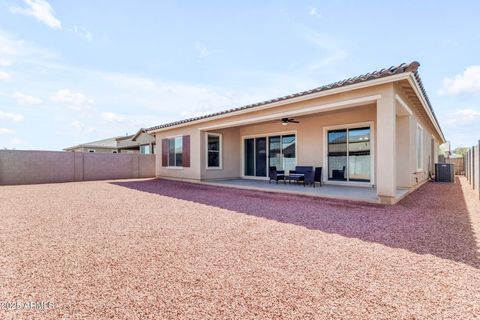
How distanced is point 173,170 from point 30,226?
30.3ft

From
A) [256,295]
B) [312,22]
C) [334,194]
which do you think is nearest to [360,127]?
[334,194]

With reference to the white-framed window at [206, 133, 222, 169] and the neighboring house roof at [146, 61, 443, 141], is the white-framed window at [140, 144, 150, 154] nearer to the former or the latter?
the white-framed window at [206, 133, 222, 169]

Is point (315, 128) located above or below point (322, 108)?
below

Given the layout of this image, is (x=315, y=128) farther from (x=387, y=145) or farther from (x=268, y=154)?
(x=387, y=145)

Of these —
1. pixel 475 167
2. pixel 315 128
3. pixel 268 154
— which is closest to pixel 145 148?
pixel 268 154

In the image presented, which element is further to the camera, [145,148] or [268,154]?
[145,148]

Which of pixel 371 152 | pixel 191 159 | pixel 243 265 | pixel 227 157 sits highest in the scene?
pixel 371 152

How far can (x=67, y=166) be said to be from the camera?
48.0 ft

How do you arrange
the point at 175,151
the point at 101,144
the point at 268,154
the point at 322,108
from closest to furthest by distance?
the point at 322,108 < the point at 268,154 < the point at 175,151 < the point at 101,144

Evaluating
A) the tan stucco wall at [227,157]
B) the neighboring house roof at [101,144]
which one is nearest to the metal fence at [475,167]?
the tan stucco wall at [227,157]

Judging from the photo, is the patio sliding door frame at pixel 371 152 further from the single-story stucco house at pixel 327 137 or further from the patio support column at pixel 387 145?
the patio support column at pixel 387 145

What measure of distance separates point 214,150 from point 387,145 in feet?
26.7

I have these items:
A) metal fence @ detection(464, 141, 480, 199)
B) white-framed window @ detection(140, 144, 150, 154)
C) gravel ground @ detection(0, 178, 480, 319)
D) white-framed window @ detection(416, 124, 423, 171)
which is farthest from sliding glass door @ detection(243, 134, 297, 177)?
white-framed window @ detection(140, 144, 150, 154)

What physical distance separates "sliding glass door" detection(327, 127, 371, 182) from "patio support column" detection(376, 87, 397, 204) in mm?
3074
